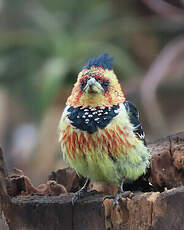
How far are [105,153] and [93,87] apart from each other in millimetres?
359

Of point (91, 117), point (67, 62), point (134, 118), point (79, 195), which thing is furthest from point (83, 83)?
point (67, 62)

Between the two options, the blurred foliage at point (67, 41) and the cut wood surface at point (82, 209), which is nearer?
the cut wood surface at point (82, 209)

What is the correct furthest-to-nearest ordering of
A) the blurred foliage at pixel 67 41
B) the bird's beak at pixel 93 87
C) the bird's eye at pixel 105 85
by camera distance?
the blurred foliage at pixel 67 41
the bird's eye at pixel 105 85
the bird's beak at pixel 93 87

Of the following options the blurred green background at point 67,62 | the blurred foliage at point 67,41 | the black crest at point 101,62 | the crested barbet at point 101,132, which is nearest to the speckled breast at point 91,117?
the crested barbet at point 101,132

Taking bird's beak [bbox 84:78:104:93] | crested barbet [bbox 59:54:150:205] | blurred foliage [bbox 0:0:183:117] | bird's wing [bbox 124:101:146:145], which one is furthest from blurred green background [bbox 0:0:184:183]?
bird's beak [bbox 84:78:104:93]

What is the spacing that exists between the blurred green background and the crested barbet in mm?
2408

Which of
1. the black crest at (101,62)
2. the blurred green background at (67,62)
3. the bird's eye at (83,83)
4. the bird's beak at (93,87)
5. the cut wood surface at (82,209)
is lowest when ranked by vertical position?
the cut wood surface at (82,209)

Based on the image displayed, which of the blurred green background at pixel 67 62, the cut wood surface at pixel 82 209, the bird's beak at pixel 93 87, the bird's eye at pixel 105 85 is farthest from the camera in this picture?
the blurred green background at pixel 67 62

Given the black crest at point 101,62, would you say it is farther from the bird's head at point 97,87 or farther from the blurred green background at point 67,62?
the blurred green background at point 67,62

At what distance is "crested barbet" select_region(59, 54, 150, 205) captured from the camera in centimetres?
286

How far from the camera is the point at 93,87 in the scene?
9.31 ft

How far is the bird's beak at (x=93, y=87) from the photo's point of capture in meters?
2.83

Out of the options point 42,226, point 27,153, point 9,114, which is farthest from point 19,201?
point 9,114

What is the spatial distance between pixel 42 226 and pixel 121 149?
23.4 inches
